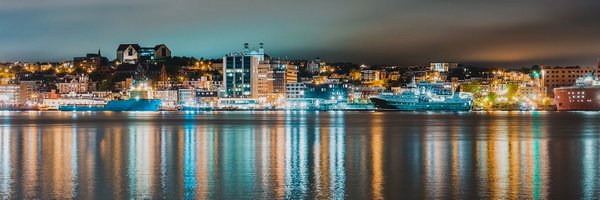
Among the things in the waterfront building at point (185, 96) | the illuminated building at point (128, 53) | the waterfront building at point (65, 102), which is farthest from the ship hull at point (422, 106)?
the illuminated building at point (128, 53)

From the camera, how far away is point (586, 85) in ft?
331

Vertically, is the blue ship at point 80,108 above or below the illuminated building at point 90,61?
below

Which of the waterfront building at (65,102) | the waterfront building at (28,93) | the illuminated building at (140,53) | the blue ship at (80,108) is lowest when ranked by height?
the blue ship at (80,108)

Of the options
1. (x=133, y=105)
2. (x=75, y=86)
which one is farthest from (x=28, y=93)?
(x=133, y=105)

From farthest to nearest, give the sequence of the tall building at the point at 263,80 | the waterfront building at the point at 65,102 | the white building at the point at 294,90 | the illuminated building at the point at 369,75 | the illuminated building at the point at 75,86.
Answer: the illuminated building at the point at 369,75
the illuminated building at the point at 75,86
the waterfront building at the point at 65,102
the white building at the point at 294,90
the tall building at the point at 263,80

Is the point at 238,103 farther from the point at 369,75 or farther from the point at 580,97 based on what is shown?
the point at 580,97

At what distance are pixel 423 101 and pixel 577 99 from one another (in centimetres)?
1978

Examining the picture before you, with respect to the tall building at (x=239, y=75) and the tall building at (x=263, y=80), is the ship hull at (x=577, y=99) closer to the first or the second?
the tall building at (x=263, y=80)

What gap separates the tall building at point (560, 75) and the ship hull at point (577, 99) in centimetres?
1806

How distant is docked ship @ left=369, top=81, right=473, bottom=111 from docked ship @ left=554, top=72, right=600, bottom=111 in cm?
1163

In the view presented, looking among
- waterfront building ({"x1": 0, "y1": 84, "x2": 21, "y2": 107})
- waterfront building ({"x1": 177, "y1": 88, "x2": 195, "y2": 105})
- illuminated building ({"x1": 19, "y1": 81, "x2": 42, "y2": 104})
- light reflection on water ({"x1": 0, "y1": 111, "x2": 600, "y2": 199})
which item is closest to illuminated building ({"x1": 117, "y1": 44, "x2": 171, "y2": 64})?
illuminated building ({"x1": 19, "y1": 81, "x2": 42, "y2": 104})

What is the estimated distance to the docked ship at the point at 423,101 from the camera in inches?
4040

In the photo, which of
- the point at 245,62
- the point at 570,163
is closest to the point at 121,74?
the point at 245,62

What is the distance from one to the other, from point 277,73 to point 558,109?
44.6 m
